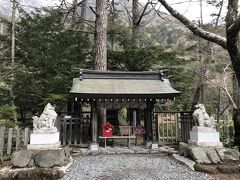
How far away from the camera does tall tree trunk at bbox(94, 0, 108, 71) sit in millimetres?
12000

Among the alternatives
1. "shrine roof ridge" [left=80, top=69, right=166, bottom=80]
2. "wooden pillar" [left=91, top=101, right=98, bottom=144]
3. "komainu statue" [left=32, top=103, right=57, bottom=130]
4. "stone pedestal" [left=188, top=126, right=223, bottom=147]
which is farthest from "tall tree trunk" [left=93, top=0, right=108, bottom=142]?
"stone pedestal" [left=188, top=126, right=223, bottom=147]

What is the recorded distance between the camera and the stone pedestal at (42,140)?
7080 millimetres

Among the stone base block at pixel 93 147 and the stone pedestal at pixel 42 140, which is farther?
the stone base block at pixel 93 147

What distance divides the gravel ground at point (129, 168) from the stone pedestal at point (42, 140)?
99 cm

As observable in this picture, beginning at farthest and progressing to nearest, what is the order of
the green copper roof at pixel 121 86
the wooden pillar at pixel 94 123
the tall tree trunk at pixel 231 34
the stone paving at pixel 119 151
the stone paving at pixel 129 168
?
the wooden pillar at pixel 94 123 → the green copper roof at pixel 121 86 → the stone paving at pixel 119 151 → the stone paving at pixel 129 168 → the tall tree trunk at pixel 231 34

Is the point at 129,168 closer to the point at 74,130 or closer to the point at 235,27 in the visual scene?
the point at 74,130

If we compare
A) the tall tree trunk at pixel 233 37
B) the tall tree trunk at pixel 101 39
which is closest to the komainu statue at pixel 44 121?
the tall tree trunk at pixel 101 39

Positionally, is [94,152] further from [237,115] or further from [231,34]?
[231,34]

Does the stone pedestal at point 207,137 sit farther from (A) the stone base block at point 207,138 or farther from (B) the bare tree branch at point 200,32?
(B) the bare tree branch at point 200,32

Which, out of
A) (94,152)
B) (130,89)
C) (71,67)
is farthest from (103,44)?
(94,152)

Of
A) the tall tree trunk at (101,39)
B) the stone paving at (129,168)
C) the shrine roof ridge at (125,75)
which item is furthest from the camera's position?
the tall tree trunk at (101,39)

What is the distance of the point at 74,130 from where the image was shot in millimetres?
9859

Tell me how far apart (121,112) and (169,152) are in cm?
583

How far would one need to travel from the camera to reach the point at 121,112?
14.3 m
